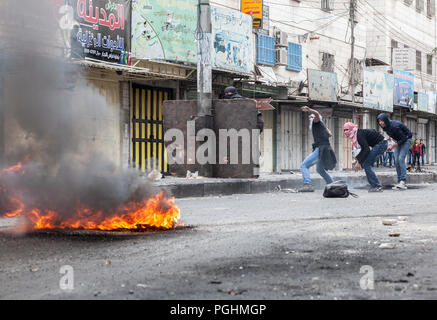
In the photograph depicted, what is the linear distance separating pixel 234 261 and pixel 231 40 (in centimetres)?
1641

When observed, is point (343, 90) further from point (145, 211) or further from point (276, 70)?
point (145, 211)

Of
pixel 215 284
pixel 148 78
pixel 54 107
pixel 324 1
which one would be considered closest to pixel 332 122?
pixel 324 1

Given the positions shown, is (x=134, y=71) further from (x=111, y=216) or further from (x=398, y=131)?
(x=111, y=216)

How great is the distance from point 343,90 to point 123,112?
45.0 feet

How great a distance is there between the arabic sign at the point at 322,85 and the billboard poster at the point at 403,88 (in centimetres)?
745

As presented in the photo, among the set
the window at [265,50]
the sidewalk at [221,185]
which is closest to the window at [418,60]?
the window at [265,50]

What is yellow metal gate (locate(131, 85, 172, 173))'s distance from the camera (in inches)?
754

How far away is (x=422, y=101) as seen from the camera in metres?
36.5

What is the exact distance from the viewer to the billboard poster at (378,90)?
1174 inches

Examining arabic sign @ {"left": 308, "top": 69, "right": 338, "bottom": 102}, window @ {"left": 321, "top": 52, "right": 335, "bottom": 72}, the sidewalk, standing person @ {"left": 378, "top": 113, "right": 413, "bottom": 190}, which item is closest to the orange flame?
the sidewalk

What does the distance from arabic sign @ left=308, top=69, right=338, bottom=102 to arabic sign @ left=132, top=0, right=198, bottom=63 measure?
24.7ft

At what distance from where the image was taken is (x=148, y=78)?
18.7 meters

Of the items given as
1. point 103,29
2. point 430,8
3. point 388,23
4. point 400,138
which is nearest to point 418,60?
point 430,8

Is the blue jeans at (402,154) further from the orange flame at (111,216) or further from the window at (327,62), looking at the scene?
the window at (327,62)
